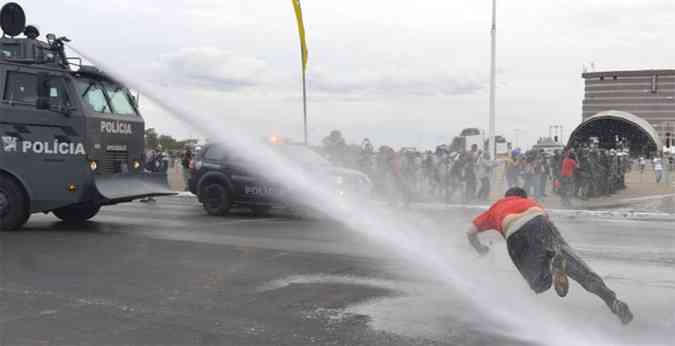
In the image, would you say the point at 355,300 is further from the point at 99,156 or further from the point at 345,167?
the point at 99,156

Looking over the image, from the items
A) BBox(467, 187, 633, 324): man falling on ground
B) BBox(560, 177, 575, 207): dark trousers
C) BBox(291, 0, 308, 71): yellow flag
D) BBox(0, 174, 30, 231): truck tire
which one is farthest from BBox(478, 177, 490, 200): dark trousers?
BBox(467, 187, 633, 324): man falling on ground

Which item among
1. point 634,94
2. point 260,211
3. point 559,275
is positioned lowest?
point 260,211

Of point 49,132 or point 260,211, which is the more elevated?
point 49,132

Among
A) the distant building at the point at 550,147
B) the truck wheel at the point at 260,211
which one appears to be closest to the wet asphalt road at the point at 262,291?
the truck wheel at the point at 260,211

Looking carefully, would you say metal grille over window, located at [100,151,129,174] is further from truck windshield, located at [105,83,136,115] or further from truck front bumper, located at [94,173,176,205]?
truck windshield, located at [105,83,136,115]

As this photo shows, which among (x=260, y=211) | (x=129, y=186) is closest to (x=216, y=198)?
(x=260, y=211)

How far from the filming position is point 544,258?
17.3 feet

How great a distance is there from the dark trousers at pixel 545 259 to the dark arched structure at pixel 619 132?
89.1 m

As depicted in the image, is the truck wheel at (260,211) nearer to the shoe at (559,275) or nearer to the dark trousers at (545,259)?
the dark trousers at (545,259)

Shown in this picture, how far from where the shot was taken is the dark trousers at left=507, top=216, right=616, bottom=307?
17.2 feet

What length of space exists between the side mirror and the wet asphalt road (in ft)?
6.81

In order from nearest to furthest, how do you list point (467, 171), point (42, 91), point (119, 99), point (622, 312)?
point (622, 312)
point (42, 91)
point (119, 99)
point (467, 171)

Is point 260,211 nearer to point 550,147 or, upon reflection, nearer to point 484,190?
point 484,190

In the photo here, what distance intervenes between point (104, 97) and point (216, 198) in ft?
12.2
